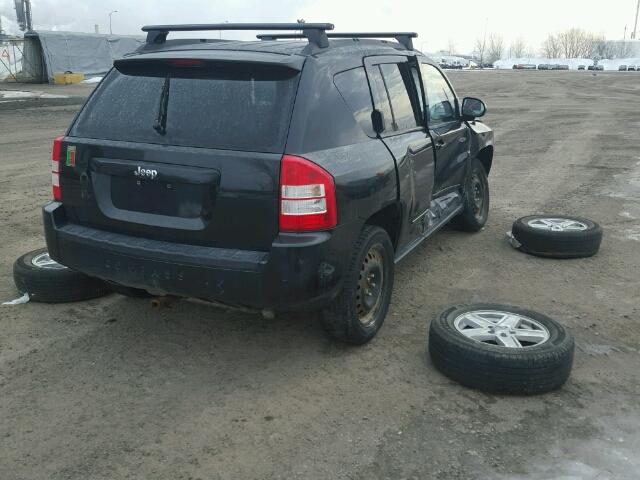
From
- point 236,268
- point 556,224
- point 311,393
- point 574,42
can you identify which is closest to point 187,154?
point 236,268

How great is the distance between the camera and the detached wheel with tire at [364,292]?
12.0ft

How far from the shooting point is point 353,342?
3.93 meters

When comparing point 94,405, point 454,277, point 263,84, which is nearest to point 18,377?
point 94,405

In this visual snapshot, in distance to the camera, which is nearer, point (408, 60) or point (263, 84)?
point (263, 84)

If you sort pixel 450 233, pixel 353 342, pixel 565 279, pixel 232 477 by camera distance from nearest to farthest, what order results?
pixel 232 477, pixel 353 342, pixel 565 279, pixel 450 233

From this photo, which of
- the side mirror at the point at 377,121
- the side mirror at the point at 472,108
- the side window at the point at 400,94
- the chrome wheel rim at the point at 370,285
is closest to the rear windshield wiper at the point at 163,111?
the side mirror at the point at 377,121

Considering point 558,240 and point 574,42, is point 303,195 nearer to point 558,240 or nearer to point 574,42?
point 558,240

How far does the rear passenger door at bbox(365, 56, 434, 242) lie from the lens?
164 inches

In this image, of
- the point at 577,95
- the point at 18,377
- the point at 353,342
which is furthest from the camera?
the point at 577,95

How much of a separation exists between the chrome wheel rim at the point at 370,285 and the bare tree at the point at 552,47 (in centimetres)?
19173

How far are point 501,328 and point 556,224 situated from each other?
2748 mm

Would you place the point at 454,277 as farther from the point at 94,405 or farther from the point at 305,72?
the point at 94,405

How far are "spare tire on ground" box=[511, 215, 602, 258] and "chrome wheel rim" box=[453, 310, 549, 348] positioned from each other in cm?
202

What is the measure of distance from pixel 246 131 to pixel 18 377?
1934 millimetres
